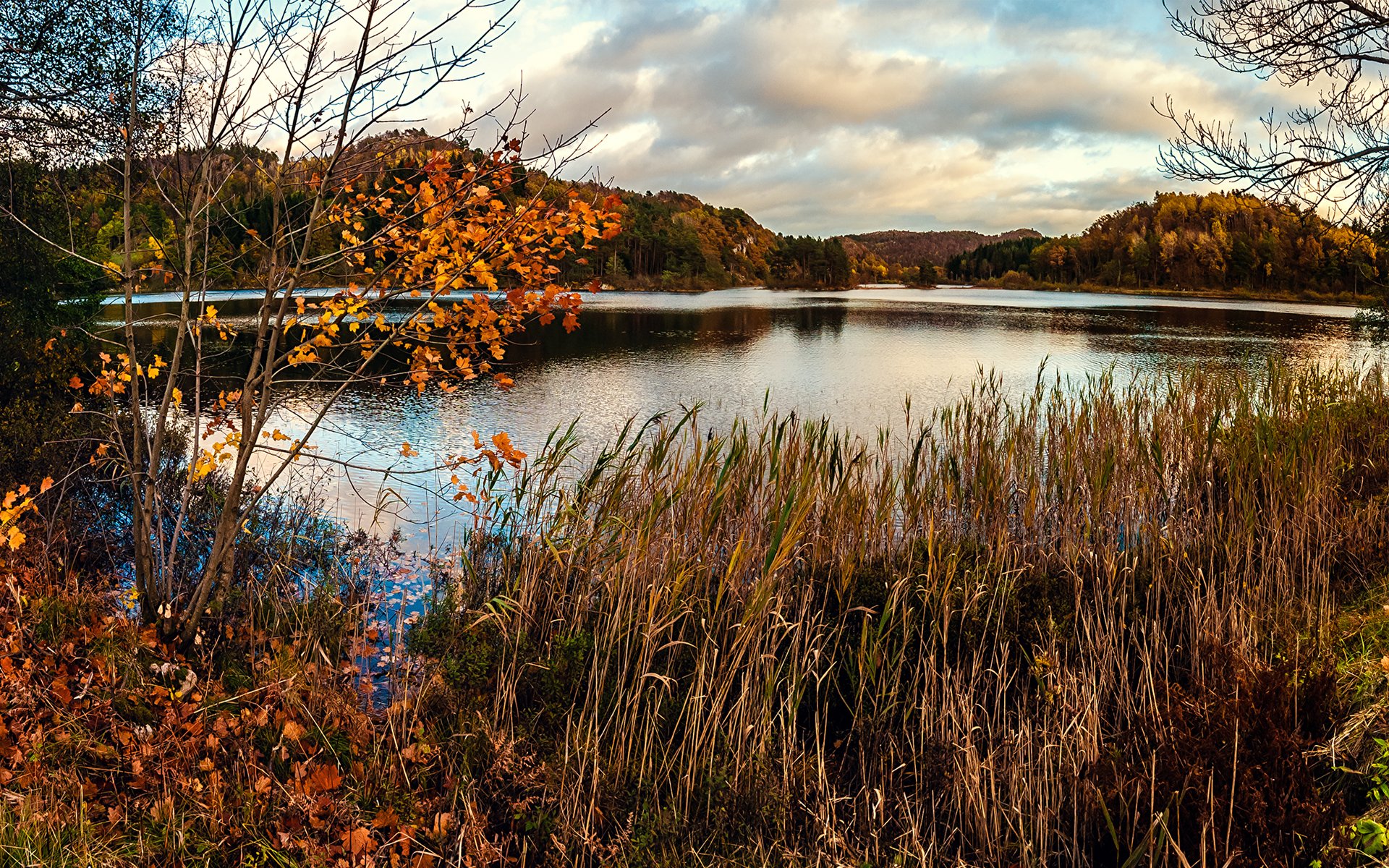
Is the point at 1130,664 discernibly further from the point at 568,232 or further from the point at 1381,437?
the point at 1381,437

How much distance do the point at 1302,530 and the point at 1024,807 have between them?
380 centimetres

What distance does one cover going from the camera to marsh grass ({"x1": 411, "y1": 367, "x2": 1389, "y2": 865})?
3.05 m

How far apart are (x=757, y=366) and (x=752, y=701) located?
51.9ft

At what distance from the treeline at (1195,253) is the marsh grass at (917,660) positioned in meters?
70.5

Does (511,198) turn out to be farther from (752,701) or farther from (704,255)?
(704,255)

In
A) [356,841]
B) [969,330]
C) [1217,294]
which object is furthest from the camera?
[1217,294]

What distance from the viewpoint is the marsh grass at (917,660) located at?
3.05m

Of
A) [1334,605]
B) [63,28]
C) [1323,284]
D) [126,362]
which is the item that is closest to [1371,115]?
[1334,605]

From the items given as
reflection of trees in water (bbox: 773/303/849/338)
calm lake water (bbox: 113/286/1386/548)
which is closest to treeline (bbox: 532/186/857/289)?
reflection of trees in water (bbox: 773/303/849/338)

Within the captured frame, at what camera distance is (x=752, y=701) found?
145 inches

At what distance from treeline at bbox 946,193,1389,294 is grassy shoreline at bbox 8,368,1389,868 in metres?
71.4

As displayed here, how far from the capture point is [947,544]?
→ 5.61m

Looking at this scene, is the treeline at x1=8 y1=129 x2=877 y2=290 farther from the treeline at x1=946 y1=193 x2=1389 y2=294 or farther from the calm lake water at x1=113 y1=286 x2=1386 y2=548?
the treeline at x1=946 y1=193 x2=1389 y2=294

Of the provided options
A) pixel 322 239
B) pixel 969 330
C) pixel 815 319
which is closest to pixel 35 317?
pixel 322 239
